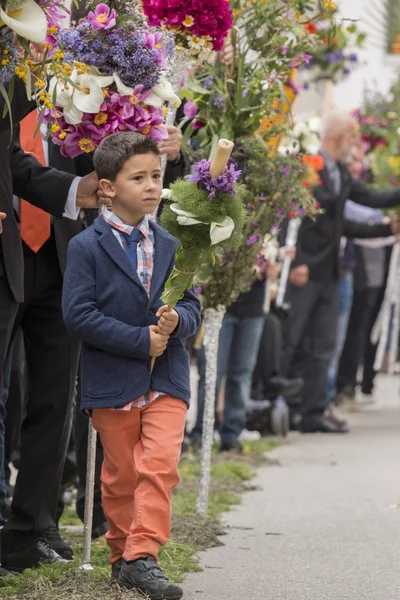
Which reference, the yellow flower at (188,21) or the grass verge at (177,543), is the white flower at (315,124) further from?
the yellow flower at (188,21)

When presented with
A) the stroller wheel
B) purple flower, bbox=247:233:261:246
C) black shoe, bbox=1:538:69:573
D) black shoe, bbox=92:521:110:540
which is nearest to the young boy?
black shoe, bbox=1:538:69:573

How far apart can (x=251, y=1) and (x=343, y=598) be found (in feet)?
10.8

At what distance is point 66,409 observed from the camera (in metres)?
5.62

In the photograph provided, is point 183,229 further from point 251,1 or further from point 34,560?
point 251,1

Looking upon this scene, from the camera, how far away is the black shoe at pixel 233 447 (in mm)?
9977

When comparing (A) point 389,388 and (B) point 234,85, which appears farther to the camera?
(A) point 389,388

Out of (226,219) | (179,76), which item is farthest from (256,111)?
(226,219)

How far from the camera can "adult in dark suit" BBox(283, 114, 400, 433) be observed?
11.8 m

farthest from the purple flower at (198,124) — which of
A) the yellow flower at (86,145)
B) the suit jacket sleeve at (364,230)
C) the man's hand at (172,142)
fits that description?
the suit jacket sleeve at (364,230)

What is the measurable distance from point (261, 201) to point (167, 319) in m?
2.65

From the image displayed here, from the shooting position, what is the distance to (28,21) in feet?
13.5

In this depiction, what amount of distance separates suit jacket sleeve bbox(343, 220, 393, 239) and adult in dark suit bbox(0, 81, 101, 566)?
7.08 metres

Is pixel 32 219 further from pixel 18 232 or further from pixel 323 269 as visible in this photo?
pixel 323 269

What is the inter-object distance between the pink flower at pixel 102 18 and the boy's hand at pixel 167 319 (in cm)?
115
